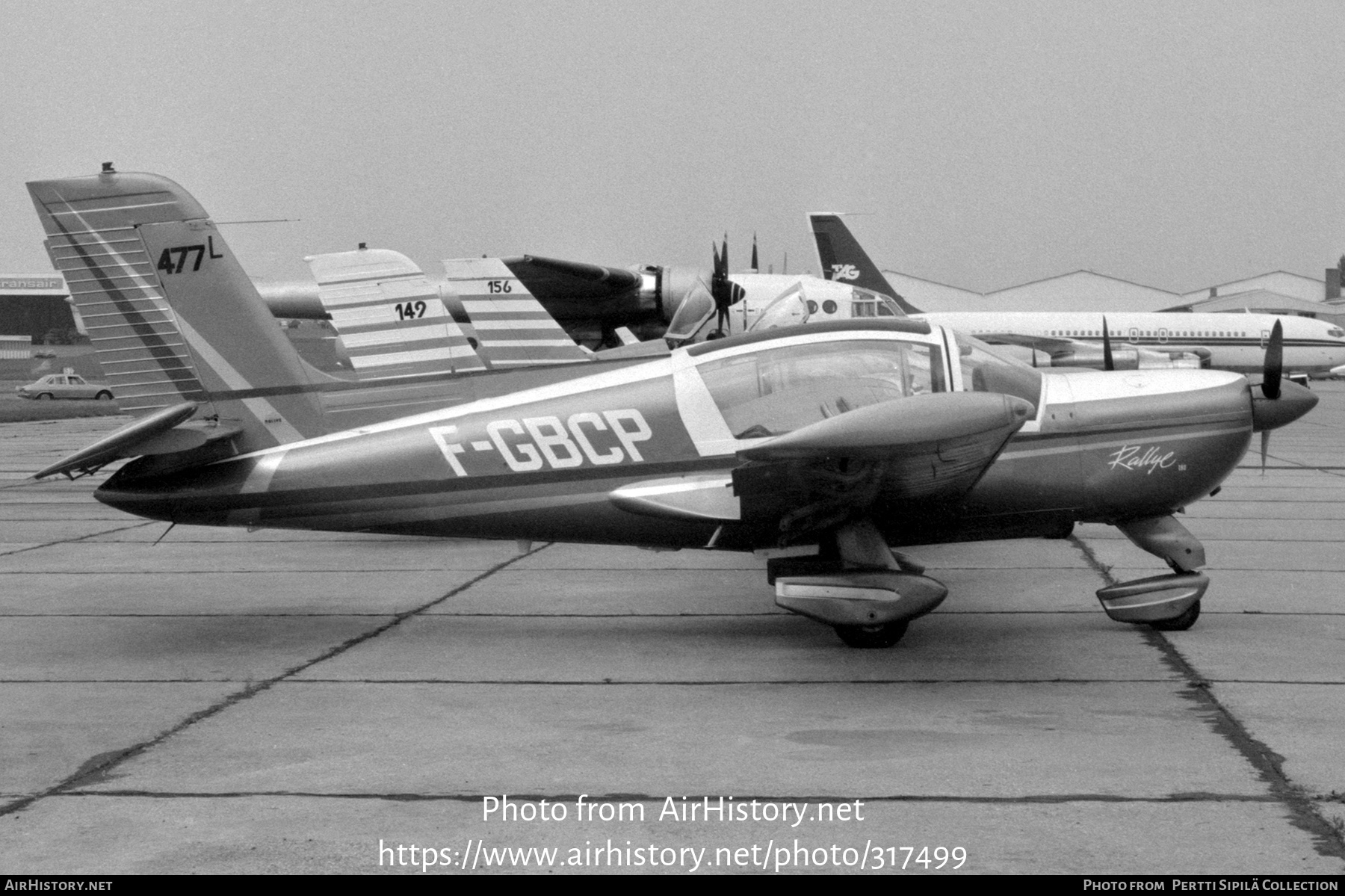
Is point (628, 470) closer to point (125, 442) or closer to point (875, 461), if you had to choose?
point (875, 461)

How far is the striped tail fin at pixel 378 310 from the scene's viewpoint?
466 inches

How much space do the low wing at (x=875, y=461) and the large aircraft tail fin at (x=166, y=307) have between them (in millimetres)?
2767

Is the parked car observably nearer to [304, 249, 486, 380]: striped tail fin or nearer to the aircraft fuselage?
[304, 249, 486, 380]: striped tail fin

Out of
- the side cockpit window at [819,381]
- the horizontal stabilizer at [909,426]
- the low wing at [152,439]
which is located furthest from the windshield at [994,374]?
the low wing at [152,439]

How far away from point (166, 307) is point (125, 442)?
1.00m

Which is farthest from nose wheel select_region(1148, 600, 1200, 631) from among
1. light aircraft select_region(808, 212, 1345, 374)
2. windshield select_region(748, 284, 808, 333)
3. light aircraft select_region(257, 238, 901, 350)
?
light aircraft select_region(808, 212, 1345, 374)

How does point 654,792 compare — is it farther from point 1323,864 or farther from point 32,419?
point 32,419

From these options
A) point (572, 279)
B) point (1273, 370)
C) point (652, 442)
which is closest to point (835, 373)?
point (652, 442)

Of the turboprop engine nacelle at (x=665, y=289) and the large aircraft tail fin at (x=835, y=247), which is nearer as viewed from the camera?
the turboprop engine nacelle at (x=665, y=289)

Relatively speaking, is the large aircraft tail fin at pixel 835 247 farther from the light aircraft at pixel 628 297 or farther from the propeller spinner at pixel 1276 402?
the propeller spinner at pixel 1276 402

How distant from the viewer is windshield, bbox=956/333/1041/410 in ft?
26.8

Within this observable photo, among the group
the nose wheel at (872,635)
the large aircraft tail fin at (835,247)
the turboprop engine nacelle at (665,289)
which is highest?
the nose wheel at (872,635)

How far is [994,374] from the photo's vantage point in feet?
27.0

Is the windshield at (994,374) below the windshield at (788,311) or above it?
above
